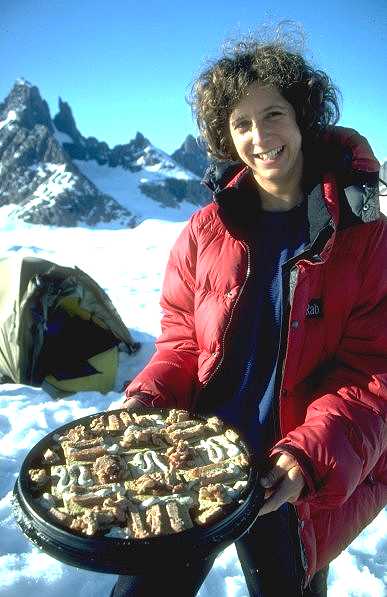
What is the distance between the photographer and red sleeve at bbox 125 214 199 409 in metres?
2.05

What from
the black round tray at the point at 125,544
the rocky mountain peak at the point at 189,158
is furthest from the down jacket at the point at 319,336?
the rocky mountain peak at the point at 189,158

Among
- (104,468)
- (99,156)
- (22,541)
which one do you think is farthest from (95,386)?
(99,156)

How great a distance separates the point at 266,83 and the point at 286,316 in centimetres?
104

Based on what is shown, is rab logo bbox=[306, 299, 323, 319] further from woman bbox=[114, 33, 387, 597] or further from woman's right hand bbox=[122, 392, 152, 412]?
woman's right hand bbox=[122, 392, 152, 412]

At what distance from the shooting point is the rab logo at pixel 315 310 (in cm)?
175

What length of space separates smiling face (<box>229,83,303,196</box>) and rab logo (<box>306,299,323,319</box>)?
0.52 m

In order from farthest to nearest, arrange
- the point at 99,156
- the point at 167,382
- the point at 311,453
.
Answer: the point at 99,156
the point at 167,382
the point at 311,453

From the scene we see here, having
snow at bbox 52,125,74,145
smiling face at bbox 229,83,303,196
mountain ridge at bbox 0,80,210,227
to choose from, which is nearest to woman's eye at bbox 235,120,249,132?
smiling face at bbox 229,83,303,196

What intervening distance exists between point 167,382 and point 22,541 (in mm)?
1772

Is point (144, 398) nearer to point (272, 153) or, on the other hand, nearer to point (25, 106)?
point (272, 153)

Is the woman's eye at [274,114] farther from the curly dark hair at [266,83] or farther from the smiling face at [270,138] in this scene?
the curly dark hair at [266,83]

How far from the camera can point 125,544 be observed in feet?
4.00

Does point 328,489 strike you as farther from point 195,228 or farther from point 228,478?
point 195,228

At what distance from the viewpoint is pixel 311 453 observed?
150 centimetres
